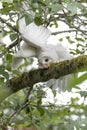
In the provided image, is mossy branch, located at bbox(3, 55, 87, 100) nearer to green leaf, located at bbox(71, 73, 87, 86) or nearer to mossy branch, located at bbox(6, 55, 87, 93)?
mossy branch, located at bbox(6, 55, 87, 93)

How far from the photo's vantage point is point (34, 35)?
863mm

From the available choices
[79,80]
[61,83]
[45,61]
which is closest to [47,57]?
[45,61]

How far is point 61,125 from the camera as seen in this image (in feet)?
3.99

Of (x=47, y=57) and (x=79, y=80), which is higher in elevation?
(x=47, y=57)

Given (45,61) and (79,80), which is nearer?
(79,80)

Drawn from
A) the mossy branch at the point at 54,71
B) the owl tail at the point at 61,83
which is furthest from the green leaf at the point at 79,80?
the owl tail at the point at 61,83

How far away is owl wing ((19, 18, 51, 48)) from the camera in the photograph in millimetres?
857

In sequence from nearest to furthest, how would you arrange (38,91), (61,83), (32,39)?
(32,39) < (61,83) < (38,91)

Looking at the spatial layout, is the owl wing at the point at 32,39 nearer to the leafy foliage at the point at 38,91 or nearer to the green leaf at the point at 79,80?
the leafy foliage at the point at 38,91

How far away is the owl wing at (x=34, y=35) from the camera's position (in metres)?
0.86

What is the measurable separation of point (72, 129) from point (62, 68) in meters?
0.34

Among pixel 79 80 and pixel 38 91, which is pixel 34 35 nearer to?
pixel 79 80

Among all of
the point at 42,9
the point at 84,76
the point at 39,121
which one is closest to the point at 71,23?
the point at 42,9

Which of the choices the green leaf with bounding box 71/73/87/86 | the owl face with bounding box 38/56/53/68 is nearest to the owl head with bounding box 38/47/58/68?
the owl face with bounding box 38/56/53/68
